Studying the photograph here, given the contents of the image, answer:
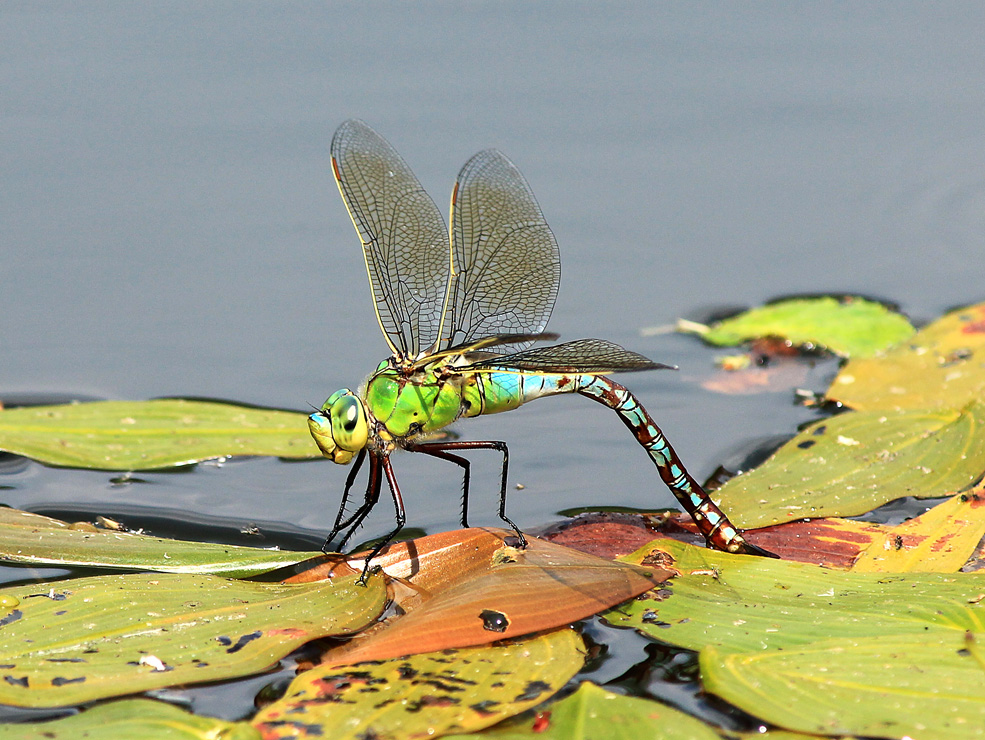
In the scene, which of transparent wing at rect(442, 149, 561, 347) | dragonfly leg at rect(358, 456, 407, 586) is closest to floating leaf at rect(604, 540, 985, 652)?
dragonfly leg at rect(358, 456, 407, 586)

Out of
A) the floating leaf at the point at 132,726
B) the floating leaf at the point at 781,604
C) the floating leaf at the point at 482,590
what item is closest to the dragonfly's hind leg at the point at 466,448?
the floating leaf at the point at 482,590

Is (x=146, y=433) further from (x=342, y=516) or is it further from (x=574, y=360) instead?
(x=574, y=360)

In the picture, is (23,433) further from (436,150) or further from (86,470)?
(436,150)

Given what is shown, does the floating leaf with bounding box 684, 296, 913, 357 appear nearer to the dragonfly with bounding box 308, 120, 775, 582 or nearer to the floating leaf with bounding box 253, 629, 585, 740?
the dragonfly with bounding box 308, 120, 775, 582

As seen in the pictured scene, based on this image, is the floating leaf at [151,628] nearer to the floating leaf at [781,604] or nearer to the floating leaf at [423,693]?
the floating leaf at [423,693]

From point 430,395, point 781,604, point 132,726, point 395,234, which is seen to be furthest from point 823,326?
point 132,726

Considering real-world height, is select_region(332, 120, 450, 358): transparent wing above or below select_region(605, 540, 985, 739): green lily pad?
above
